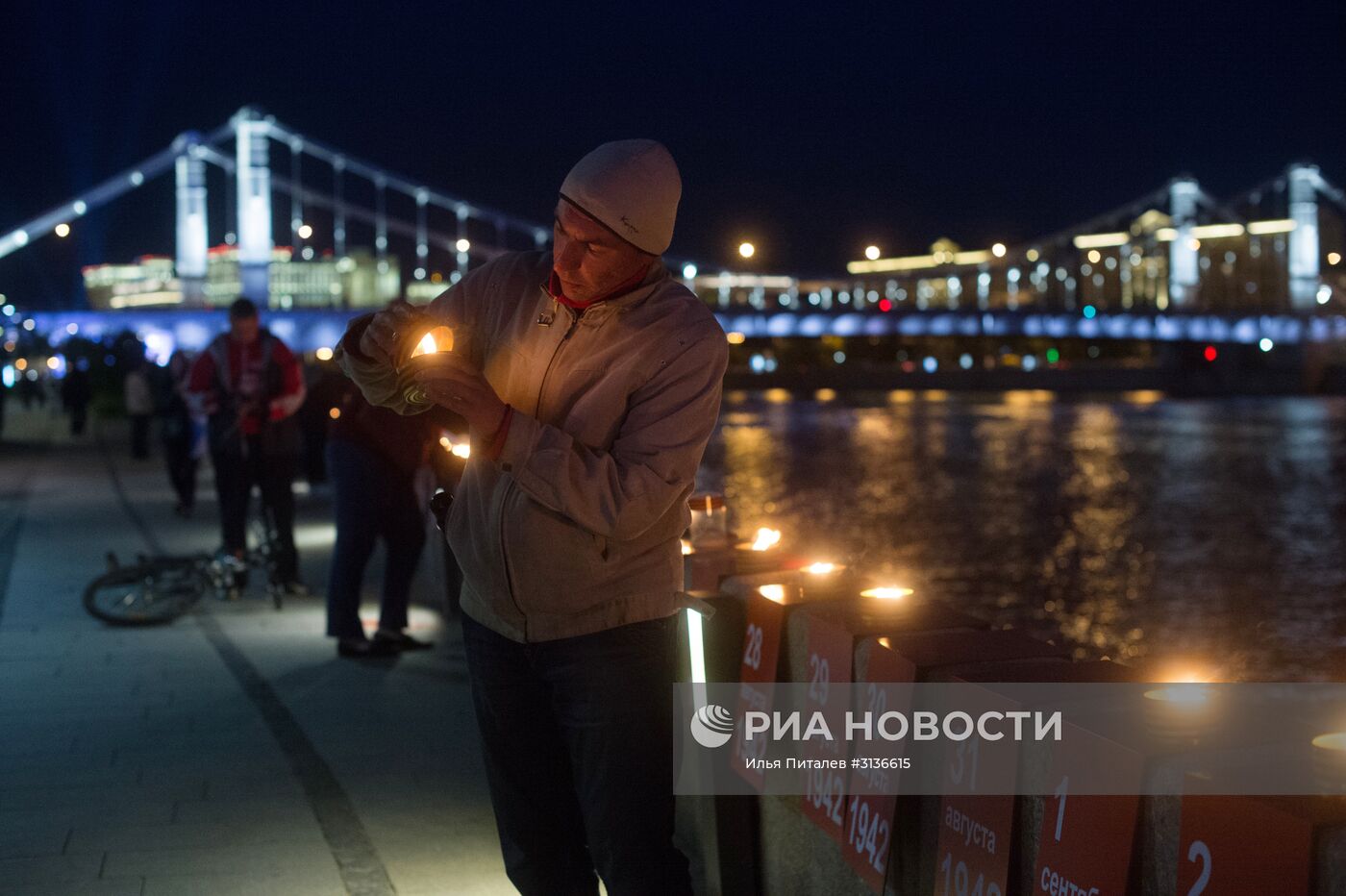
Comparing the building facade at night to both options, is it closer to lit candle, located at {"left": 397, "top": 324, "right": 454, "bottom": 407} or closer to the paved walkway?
the paved walkway

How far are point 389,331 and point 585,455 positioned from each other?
1.26 feet

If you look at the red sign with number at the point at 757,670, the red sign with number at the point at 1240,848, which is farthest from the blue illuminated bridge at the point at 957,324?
the red sign with number at the point at 1240,848

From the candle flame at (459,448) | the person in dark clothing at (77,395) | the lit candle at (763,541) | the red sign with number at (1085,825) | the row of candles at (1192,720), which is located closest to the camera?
the row of candles at (1192,720)

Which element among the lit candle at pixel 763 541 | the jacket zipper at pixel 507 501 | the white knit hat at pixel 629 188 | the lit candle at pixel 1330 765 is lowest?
the lit candle at pixel 1330 765

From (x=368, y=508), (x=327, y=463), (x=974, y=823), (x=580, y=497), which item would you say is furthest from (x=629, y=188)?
(x=327, y=463)

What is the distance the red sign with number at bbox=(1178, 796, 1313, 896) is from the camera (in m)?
2.15

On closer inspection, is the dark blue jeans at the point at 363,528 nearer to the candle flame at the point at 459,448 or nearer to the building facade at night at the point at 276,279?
the candle flame at the point at 459,448

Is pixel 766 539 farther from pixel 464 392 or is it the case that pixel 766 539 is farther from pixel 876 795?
pixel 464 392

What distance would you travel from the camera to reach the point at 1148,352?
403 ft

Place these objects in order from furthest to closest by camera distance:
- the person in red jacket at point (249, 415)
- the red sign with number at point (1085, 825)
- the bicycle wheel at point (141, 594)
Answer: the person in red jacket at point (249, 415) → the bicycle wheel at point (141, 594) → the red sign with number at point (1085, 825)

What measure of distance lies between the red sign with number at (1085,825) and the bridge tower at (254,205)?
6993 centimetres

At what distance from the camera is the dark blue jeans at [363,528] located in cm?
788

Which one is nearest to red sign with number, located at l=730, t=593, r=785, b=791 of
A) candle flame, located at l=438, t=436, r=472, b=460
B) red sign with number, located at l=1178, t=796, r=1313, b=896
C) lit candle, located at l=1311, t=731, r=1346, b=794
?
candle flame, located at l=438, t=436, r=472, b=460

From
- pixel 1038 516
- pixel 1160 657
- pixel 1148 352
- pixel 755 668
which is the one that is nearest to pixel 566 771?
pixel 755 668
